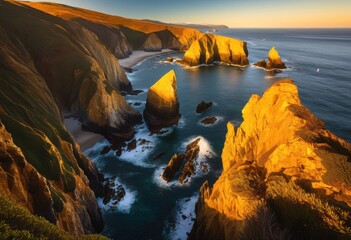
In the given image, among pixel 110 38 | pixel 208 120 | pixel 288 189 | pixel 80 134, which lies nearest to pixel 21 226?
pixel 288 189

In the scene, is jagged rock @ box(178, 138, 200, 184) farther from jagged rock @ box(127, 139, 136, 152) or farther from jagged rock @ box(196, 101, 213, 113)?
jagged rock @ box(196, 101, 213, 113)

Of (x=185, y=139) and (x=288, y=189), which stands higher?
(x=288, y=189)

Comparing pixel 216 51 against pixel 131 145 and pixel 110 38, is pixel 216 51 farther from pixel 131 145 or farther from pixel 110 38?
pixel 131 145

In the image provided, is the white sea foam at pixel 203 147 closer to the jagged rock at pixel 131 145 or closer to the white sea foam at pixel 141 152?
the white sea foam at pixel 141 152

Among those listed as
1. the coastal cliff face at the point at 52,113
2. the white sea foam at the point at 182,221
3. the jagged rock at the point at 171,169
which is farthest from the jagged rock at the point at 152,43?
the white sea foam at the point at 182,221

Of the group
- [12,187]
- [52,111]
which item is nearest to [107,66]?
[52,111]

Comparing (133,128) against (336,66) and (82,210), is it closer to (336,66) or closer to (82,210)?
(82,210)

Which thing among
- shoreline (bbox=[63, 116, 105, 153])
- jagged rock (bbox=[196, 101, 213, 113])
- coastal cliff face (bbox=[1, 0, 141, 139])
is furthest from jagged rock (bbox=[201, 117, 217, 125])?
shoreline (bbox=[63, 116, 105, 153])
